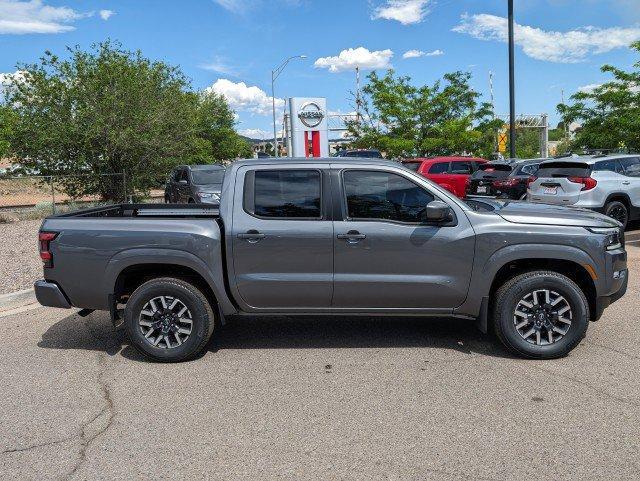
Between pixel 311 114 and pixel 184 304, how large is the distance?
14.4 meters

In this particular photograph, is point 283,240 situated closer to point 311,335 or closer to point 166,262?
point 166,262

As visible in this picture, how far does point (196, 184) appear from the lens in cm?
1552

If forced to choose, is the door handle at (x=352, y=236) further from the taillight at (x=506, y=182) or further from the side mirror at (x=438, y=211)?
the taillight at (x=506, y=182)

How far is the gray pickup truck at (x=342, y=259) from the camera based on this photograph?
4.71m

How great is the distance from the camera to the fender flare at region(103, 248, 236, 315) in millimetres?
4805

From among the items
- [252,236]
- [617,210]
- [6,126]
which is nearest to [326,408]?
[252,236]

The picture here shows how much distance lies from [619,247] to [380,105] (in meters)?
30.1

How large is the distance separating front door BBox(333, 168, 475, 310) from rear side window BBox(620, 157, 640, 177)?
27.6 ft

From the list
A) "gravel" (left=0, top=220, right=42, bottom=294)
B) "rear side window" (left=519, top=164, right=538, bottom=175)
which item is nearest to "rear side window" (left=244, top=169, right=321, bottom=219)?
"gravel" (left=0, top=220, right=42, bottom=294)

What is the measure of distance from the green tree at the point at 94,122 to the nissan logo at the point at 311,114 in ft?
16.1

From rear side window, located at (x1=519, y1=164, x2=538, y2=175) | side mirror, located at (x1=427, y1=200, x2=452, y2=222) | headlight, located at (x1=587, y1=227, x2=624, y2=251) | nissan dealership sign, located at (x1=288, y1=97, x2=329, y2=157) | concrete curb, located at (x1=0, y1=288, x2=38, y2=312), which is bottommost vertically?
concrete curb, located at (x1=0, y1=288, x2=38, y2=312)

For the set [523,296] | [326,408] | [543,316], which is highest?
[523,296]

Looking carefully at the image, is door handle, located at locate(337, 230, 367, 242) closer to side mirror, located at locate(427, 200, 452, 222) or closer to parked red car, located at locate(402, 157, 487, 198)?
side mirror, located at locate(427, 200, 452, 222)

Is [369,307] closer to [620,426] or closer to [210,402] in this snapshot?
[210,402]
